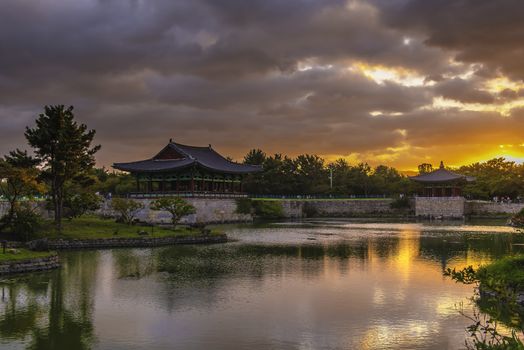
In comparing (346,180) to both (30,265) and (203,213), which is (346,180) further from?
(30,265)

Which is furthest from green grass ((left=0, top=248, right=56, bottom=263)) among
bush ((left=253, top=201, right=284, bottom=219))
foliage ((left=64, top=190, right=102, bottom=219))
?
bush ((left=253, top=201, right=284, bottom=219))

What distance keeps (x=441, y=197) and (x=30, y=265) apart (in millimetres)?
74463

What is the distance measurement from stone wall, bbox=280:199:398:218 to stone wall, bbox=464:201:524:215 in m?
12.1

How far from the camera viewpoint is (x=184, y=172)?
70.7 m

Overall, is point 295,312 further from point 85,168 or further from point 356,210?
point 356,210

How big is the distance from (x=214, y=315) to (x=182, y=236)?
25160mm

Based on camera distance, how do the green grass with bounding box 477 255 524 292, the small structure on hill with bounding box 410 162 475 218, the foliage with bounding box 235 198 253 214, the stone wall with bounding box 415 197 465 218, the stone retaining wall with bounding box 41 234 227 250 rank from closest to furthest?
1. the green grass with bounding box 477 255 524 292
2. the stone retaining wall with bounding box 41 234 227 250
3. the foliage with bounding box 235 198 253 214
4. the stone wall with bounding box 415 197 465 218
5. the small structure on hill with bounding box 410 162 475 218

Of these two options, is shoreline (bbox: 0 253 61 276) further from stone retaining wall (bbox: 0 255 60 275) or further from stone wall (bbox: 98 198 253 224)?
stone wall (bbox: 98 198 253 224)

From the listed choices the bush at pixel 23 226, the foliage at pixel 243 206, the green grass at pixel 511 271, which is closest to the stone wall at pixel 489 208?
the foliage at pixel 243 206

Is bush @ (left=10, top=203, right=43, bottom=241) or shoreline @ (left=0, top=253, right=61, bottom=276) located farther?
bush @ (left=10, top=203, right=43, bottom=241)

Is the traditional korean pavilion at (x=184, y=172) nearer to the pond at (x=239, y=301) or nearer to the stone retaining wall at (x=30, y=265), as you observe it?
the pond at (x=239, y=301)

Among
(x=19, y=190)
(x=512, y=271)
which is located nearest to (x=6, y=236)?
(x=19, y=190)

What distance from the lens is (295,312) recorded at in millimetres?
18250

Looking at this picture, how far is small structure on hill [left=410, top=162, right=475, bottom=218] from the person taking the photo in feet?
285
